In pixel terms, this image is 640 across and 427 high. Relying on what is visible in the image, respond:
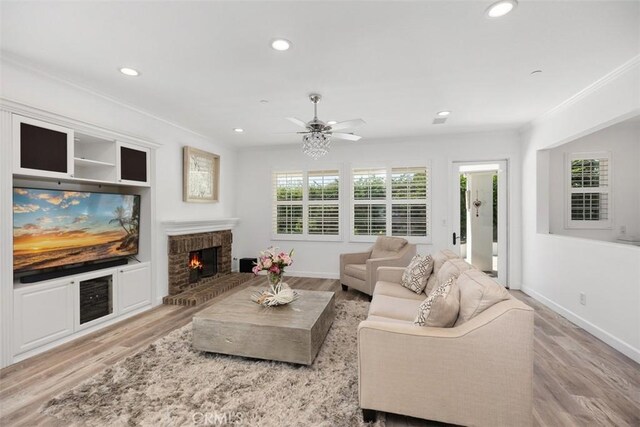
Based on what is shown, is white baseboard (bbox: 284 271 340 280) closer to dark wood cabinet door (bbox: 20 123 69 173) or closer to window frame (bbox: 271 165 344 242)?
window frame (bbox: 271 165 344 242)

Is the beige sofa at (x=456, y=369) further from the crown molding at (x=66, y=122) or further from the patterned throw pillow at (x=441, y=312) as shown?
the crown molding at (x=66, y=122)

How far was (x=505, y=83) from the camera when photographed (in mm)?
3111

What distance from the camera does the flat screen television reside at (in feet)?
8.94

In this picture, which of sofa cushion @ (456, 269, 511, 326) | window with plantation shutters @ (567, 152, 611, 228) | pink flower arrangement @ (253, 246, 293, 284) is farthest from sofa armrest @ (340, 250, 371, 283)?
window with plantation shutters @ (567, 152, 611, 228)

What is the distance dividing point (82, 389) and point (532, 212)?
18.5 ft

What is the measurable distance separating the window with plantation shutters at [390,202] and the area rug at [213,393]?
3.17 meters

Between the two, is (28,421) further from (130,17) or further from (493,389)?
(493,389)

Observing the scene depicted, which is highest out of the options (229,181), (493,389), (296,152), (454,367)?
(296,152)

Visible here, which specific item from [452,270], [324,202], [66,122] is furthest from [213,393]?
[324,202]

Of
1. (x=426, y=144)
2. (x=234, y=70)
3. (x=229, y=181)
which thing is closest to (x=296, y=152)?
(x=229, y=181)

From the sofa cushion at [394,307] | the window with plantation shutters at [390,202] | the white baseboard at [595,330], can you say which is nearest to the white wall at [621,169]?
the white baseboard at [595,330]

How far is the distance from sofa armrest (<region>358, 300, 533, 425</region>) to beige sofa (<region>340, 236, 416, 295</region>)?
8.33ft

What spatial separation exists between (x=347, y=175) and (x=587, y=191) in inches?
146

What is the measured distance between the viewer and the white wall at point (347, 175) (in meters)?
5.05
